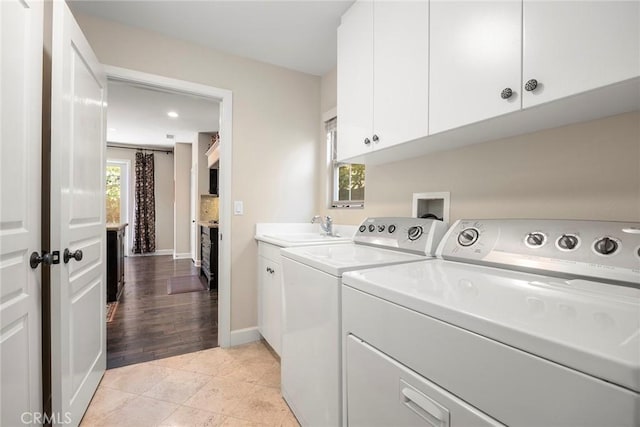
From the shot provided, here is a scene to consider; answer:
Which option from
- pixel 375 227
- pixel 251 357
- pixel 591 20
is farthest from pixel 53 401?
pixel 591 20

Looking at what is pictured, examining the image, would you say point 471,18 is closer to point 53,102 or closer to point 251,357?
point 53,102

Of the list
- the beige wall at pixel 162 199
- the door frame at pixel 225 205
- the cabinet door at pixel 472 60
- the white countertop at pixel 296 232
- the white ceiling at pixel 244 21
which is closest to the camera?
the cabinet door at pixel 472 60

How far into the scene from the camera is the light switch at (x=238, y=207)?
7.54 feet

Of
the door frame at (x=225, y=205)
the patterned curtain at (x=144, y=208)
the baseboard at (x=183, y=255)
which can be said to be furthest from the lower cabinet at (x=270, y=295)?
the patterned curtain at (x=144, y=208)

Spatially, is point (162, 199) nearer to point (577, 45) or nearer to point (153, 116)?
point (153, 116)

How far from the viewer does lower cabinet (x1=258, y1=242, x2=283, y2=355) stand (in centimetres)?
191

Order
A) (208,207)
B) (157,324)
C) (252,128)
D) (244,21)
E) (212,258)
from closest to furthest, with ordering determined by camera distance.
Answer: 1. (244,21)
2. (252,128)
3. (157,324)
4. (212,258)
5. (208,207)

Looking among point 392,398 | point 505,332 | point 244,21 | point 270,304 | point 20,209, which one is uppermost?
point 244,21

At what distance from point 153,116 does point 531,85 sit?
4831mm

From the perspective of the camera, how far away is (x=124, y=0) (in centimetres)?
170

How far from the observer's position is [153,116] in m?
4.32

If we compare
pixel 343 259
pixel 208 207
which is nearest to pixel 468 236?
pixel 343 259

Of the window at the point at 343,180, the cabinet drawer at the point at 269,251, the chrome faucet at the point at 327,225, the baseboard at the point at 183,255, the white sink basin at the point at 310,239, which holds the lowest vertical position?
the baseboard at the point at 183,255

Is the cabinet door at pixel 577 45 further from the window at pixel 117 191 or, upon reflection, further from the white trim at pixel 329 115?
the window at pixel 117 191
